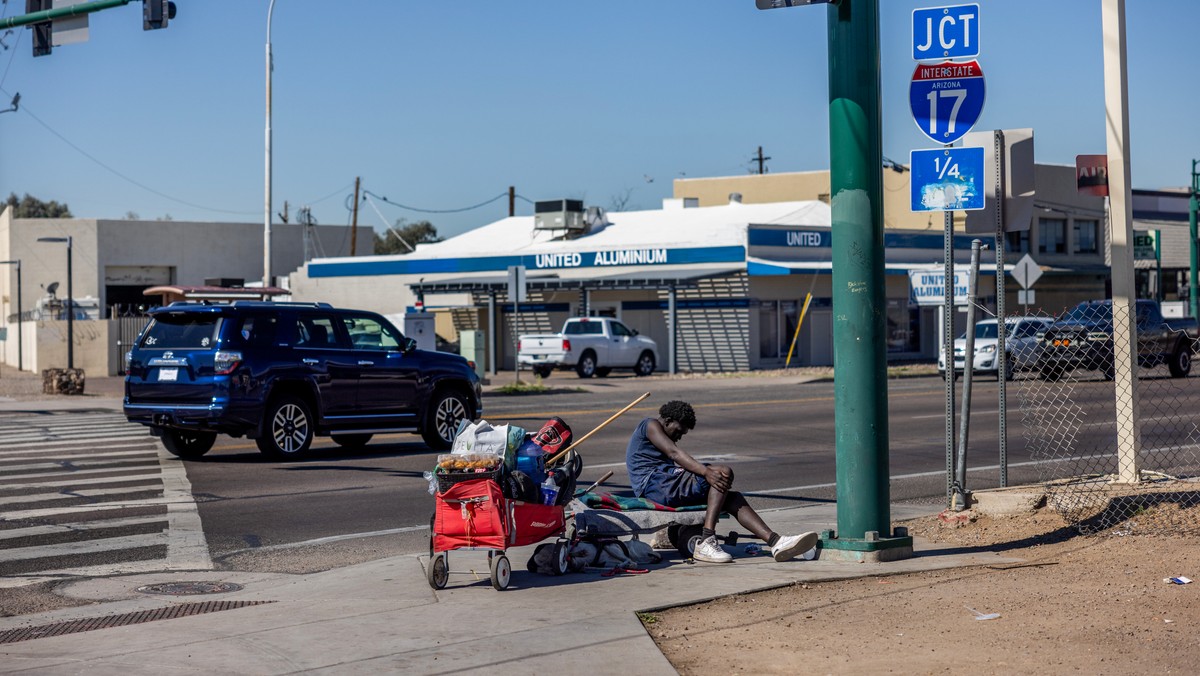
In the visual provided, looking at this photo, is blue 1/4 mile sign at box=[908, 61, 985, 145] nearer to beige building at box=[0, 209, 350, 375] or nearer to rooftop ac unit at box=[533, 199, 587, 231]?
rooftop ac unit at box=[533, 199, 587, 231]

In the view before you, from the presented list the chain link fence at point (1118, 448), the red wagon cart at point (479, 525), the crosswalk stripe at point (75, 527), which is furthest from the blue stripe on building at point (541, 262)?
the red wagon cart at point (479, 525)

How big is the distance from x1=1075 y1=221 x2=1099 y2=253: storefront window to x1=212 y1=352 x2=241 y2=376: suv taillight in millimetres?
49348

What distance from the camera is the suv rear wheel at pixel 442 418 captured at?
17672 millimetres

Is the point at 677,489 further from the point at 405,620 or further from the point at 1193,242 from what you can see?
the point at 1193,242

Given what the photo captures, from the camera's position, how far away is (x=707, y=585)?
807cm

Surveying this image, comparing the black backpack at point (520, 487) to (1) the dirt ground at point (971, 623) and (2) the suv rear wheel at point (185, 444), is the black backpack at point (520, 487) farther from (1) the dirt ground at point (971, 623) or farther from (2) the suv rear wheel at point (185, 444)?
(2) the suv rear wheel at point (185, 444)

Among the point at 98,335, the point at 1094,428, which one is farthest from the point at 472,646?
the point at 98,335

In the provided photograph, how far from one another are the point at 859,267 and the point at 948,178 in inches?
64.1

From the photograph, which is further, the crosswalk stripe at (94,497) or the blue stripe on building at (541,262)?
the blue stripe on building at (541,262)

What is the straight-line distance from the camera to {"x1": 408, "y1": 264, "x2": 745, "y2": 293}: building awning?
1624 inches

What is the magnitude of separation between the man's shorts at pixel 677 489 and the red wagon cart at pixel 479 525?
121cm

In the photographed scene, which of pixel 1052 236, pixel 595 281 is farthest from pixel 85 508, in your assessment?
pixel 1052 236

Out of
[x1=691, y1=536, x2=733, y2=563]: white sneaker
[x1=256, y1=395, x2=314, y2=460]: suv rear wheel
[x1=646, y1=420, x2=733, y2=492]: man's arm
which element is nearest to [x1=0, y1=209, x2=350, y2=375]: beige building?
[x1=256, y1=395, x2=314, y2=460]: suv rear wheel

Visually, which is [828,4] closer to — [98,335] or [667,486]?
[667,486]
